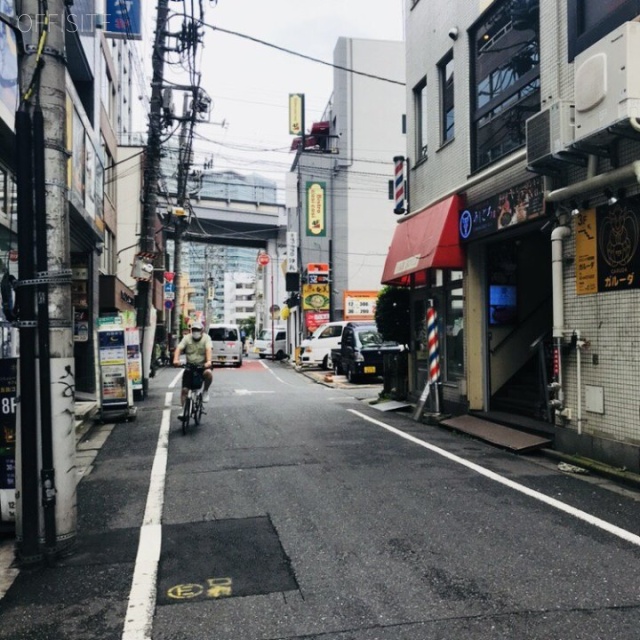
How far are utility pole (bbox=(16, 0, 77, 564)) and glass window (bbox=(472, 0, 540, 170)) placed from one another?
23.1 feet

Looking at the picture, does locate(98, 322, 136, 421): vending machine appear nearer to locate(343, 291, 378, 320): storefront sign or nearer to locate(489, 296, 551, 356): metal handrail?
locate(489, 296, 551, 356): metal handrail

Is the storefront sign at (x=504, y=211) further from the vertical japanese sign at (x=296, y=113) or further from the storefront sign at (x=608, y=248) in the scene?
the vertical japanese sign at (x=296, y=113)

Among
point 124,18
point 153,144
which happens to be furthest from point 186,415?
point 124,18

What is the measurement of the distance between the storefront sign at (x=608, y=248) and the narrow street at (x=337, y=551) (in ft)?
7.54

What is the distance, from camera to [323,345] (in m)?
26.2

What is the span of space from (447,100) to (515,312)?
467 cm

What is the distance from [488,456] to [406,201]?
734cm

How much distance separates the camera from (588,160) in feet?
23.5

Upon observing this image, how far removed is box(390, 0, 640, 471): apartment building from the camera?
263 inches

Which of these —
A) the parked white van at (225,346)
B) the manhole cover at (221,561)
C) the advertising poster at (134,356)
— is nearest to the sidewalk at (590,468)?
the manhole cover at (221,561)

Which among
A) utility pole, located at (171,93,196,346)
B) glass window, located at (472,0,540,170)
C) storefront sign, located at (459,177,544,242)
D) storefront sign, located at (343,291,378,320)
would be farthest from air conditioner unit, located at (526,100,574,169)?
storefront sign, located at (343,291,378,320)

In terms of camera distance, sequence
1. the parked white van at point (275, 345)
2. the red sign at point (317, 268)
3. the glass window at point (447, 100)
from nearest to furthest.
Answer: the glass window at point (447, 100) < the red sign at point (317, 268) < the parked white van at point (275, 345)

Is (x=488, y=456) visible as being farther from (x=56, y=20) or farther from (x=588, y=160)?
(x=56, y=20)

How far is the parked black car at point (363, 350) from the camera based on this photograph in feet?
63.7
